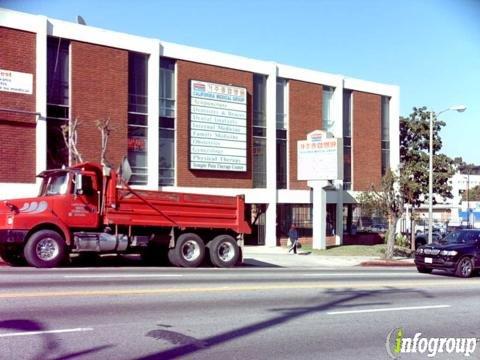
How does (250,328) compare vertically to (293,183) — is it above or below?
below

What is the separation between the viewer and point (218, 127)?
98.0 feet

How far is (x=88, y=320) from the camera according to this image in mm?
8430

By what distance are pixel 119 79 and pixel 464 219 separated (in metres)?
68.4

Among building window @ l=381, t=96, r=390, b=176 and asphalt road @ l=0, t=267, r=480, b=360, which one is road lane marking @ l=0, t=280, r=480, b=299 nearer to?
asphalt road @ l=0, t=267, r=480, b=360

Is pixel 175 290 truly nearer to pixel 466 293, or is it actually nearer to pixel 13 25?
pixel 466 293

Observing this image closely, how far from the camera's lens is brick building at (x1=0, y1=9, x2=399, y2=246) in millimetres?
24109

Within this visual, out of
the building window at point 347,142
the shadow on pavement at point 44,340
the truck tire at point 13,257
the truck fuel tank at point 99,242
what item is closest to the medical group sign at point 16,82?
the truck tire at point 13,257

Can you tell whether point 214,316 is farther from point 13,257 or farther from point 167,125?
point 167,125

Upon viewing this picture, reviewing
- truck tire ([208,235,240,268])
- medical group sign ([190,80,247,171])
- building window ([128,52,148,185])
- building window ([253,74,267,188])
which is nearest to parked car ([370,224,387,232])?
building window ([253,74,267,188])

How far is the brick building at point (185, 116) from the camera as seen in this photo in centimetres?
2411

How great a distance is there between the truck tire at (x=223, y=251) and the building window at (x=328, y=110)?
708 inches

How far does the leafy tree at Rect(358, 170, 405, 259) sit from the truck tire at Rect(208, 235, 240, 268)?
10.00m

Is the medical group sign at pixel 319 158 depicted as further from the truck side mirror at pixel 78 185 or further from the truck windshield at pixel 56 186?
the truck windshield at pixel 56 186

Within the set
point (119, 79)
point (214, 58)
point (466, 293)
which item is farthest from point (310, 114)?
point (466, 293)
